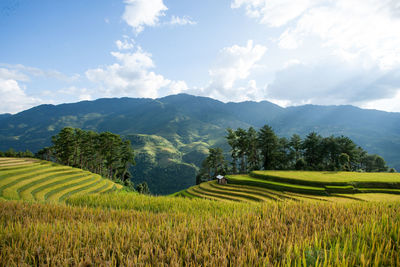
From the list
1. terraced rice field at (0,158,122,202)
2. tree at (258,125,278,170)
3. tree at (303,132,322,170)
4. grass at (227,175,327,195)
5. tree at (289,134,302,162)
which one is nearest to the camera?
terraced rice field at (0,158,122,202)

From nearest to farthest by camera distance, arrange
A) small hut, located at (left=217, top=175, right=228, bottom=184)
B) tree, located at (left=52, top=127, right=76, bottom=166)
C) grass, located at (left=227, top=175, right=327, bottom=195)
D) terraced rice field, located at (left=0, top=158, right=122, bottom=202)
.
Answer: terraced rice field, located at (left=0, top=158, right=122, bottom=202)
grass, located at (left=227, top=175, right=327, bottom=195)
small hut, located at (left=217, top=175, right=228, bottom=184)
tree, located at (left=52, top=127, right=76, bottom=166)

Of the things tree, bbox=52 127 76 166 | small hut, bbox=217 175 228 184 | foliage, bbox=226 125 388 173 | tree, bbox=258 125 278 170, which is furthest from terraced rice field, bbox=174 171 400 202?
tree, bbox=52 127 76 166

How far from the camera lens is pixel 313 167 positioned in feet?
160

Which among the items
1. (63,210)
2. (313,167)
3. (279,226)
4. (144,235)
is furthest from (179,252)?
(313,167)

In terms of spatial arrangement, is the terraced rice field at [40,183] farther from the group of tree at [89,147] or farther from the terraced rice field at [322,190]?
the terraced rice field at [322,190]

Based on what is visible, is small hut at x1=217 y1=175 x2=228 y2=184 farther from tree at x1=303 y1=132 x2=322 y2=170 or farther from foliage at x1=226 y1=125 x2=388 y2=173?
tree at x1=303 y1=132 x2=322 y2=170

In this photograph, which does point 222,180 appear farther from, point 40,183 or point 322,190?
point 40,183

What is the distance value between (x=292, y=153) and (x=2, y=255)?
6377cm

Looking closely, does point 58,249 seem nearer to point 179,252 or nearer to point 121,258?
point 121,258

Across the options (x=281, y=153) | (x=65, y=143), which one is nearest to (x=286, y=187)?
(x=281, y=153)

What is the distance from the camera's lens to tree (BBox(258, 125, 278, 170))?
51659 mm

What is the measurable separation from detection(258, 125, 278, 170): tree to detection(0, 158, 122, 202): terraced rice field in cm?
4184

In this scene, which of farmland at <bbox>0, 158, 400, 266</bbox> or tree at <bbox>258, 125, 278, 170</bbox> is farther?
tree at <bbox>258, 125, 278, 170</bbox>

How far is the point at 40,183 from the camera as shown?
23.4 meters
